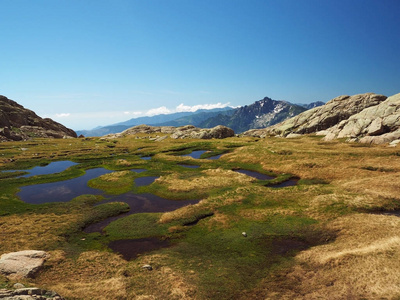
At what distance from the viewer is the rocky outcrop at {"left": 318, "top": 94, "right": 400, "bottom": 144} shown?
88.8 m

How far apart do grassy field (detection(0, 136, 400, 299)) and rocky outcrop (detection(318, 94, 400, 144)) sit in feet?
104

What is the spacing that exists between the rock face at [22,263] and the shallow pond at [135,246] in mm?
8601

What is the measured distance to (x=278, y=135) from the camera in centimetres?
15862

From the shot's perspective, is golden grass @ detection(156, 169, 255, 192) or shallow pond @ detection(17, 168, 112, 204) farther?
golden grass @ detection(156, 169, 255, 192)

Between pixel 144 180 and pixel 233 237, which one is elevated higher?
pixel 144 180

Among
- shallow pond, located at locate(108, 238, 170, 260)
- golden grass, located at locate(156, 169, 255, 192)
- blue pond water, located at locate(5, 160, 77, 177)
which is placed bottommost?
shallow pond, located at locate(108, 238, 170, 260)

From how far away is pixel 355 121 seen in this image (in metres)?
110

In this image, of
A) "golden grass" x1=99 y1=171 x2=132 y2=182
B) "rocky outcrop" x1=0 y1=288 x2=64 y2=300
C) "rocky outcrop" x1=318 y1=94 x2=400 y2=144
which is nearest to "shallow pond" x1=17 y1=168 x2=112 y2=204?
"golden grass" x1=99 y1=171 x2=132 y2=182

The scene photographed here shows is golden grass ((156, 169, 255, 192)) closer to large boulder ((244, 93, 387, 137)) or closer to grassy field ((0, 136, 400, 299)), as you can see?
grassy field ((0, 136, 400, 299))

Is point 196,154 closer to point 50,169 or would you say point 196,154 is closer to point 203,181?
point 203,181

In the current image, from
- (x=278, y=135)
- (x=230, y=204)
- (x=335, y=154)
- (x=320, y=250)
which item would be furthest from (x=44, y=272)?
Result: (x=278, y=135)

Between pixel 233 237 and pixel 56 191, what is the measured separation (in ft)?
169

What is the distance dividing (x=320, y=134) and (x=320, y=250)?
4620 inches

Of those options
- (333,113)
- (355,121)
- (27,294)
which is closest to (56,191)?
(27,294)
